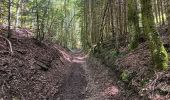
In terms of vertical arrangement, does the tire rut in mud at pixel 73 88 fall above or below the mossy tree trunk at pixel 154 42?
below

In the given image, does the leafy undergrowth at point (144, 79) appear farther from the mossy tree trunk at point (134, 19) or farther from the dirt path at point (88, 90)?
the mossy tree trunk at point (134, 19)

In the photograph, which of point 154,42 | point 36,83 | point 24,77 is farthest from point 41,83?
point 154,42

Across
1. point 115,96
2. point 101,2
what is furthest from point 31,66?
point 101,2

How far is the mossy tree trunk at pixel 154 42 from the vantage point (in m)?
9.52

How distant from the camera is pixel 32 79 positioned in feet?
41.3

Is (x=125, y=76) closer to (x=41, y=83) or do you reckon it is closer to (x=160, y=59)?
(x=160, y=59)

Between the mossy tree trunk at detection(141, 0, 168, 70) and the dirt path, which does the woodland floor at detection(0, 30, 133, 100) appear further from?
the mossy tree trunk at detection(141, 0, 168, 70)

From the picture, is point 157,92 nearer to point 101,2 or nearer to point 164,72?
point 164,72

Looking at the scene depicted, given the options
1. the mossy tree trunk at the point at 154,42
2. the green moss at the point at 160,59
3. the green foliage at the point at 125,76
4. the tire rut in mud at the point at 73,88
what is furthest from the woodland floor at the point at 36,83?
the mossy tree trunk at the point at 154,42

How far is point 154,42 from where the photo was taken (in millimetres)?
9711

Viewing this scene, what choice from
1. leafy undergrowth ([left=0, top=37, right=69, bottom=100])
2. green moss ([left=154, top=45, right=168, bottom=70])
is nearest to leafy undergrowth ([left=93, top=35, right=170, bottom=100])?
green moss ([left=154, top=45, right=168, bottom=70])

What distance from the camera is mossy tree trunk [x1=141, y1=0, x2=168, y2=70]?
952cm

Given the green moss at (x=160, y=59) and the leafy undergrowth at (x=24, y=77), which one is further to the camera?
the leafy undergrowth at (x=24, y=77)

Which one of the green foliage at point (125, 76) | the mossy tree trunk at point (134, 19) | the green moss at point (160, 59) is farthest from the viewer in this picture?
the mossy tree trunk at point (134, 19)
